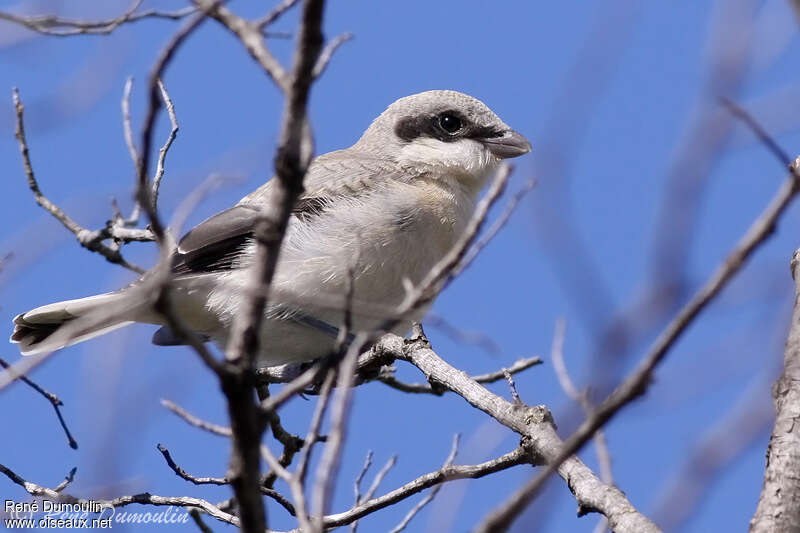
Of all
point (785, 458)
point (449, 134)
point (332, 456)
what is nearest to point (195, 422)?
point (332, 456)

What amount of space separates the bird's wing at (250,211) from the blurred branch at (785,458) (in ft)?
7.42

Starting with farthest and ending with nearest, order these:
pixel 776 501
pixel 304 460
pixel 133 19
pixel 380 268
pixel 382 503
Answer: pixel 380 268
pixel 133 19
pixel 382 503
pixel 776 501
pixel 304 460

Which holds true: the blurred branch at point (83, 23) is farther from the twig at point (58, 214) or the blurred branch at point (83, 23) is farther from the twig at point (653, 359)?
the twig at point (653, 359)

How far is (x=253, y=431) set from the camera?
1.92m

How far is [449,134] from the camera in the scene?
5758 millimetres

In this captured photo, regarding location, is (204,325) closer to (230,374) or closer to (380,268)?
(380,268)

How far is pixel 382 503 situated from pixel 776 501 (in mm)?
1386

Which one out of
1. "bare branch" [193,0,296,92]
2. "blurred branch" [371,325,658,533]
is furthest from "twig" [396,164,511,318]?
"blurred branch" [371,325,658,533]

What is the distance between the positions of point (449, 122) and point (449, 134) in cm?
10

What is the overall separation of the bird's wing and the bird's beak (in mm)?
714

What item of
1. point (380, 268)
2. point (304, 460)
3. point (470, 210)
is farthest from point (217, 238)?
point (304, 460)

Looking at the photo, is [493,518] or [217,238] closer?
[493,518]

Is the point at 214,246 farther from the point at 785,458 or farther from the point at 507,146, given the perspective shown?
the point at 785,458

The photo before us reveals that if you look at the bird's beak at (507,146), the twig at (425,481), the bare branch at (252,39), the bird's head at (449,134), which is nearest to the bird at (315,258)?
the bird's head at (449,134)
